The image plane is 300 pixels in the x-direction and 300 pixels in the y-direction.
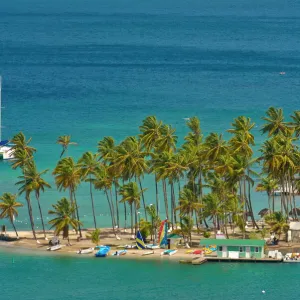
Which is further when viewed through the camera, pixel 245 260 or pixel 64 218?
pixel 64 218

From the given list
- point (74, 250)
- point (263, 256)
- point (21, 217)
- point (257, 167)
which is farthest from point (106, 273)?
point (257, 167)

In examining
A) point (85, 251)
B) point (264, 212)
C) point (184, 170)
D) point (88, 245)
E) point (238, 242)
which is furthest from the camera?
point (264, 212)

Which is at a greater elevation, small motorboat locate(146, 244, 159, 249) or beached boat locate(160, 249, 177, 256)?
small motorboat locate(146, 244, 159, 249)

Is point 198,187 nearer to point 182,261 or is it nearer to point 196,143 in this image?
point 196,143

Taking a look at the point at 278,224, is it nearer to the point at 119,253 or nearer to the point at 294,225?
the point at 294,225

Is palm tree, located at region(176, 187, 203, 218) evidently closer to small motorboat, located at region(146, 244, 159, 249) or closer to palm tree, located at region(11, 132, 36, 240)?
small motorboat, located at region(146, 244, 159, 249)

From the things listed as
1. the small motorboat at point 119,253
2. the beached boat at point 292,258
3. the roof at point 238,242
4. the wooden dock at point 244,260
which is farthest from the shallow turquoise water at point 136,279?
the roof at point 238,242

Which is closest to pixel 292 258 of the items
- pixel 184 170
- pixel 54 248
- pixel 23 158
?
pixel 184 170

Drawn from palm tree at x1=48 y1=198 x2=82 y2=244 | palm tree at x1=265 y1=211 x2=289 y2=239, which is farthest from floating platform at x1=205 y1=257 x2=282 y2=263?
palm tree at x1=48 y1=198 x2=82 y2=244
